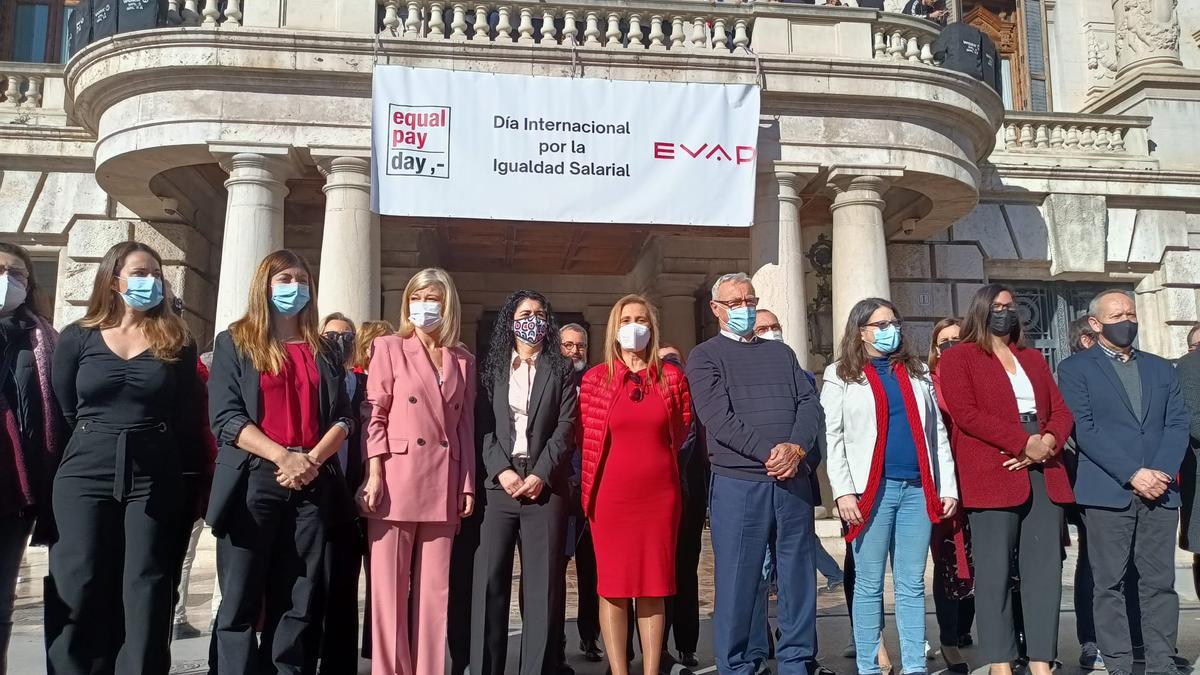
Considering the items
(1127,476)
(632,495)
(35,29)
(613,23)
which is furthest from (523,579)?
(35,29)

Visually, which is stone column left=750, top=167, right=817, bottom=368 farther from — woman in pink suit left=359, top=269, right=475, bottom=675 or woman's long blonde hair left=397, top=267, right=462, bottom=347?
woman in pink suit left=359, top=269, right=475, bottom=675

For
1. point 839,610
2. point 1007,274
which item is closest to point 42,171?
point 839,610

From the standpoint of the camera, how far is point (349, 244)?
9656mm

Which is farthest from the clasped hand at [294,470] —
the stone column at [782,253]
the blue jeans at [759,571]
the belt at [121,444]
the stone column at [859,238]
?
the stone column at [859,238]

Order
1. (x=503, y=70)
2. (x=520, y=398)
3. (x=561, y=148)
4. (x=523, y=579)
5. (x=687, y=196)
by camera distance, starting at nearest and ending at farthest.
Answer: (x=523, y=579) → (x=520, y=398) → (x=561, y=148) → (x=687, y=196) → (x=503, y=70)

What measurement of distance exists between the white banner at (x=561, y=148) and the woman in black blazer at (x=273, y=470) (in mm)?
5460

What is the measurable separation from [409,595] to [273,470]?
91cm

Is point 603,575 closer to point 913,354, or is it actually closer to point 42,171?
point 913,354

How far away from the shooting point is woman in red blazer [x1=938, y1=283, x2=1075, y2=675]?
15.0 feet

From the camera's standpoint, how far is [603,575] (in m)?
4.48

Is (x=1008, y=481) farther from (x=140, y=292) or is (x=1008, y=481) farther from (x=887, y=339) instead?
(x=140, y=292)

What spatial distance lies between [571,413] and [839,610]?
345cm


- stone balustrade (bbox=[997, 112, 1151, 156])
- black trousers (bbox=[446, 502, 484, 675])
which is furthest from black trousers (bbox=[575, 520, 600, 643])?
stone balustrade (bbox=[997, 112, 1151, 156])

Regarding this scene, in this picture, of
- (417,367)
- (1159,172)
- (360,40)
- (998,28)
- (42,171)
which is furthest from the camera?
(998,28)
